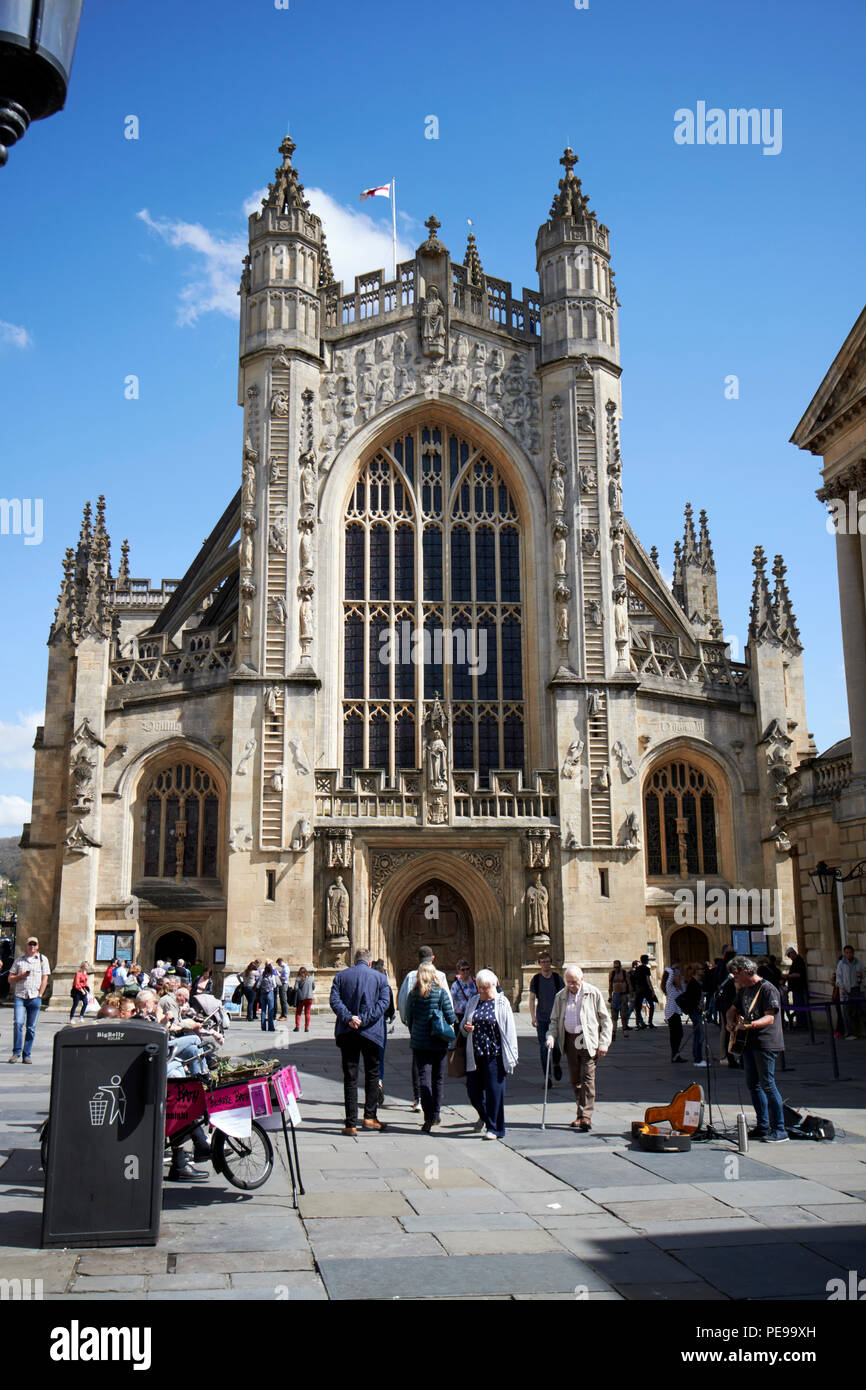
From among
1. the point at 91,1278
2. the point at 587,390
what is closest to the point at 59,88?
the point at 91,1278

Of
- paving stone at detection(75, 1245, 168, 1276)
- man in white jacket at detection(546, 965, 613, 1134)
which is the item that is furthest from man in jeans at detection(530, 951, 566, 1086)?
paving stone at detection(75, 1245, 168, 1276)

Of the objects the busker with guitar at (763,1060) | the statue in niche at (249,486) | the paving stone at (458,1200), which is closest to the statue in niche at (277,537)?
the statue in niche at (249,486)

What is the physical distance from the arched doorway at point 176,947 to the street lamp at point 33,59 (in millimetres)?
26058

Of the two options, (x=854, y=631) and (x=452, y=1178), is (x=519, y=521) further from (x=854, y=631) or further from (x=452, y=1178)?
A: (x=452, y=1178)

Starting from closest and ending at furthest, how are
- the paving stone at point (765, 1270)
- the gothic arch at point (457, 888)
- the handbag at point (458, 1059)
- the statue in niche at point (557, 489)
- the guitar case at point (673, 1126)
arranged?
the paving stone at point (765, 1270), the guitar case at point (673, 1126), the handbag at point (458, 1059), the gothic arch at point (457, 888), the statue in niche at point (557, 489)

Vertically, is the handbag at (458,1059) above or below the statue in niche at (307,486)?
below

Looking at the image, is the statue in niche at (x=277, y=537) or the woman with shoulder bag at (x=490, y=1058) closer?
the woman with shoulder bag at (x=490, y=1058)

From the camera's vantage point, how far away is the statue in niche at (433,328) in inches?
1193

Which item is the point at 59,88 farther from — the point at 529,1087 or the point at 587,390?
the point at 587,390

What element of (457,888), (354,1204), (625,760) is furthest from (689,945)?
(354,1204)

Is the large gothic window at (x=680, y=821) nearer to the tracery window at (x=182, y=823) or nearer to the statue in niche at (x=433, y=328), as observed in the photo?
the tracery window at (x=182, y=823)

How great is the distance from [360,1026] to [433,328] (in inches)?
934

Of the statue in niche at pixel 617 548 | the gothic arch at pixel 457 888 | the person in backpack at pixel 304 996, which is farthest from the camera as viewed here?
the statue in niche at pixel 617 548

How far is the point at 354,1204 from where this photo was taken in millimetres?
7418
